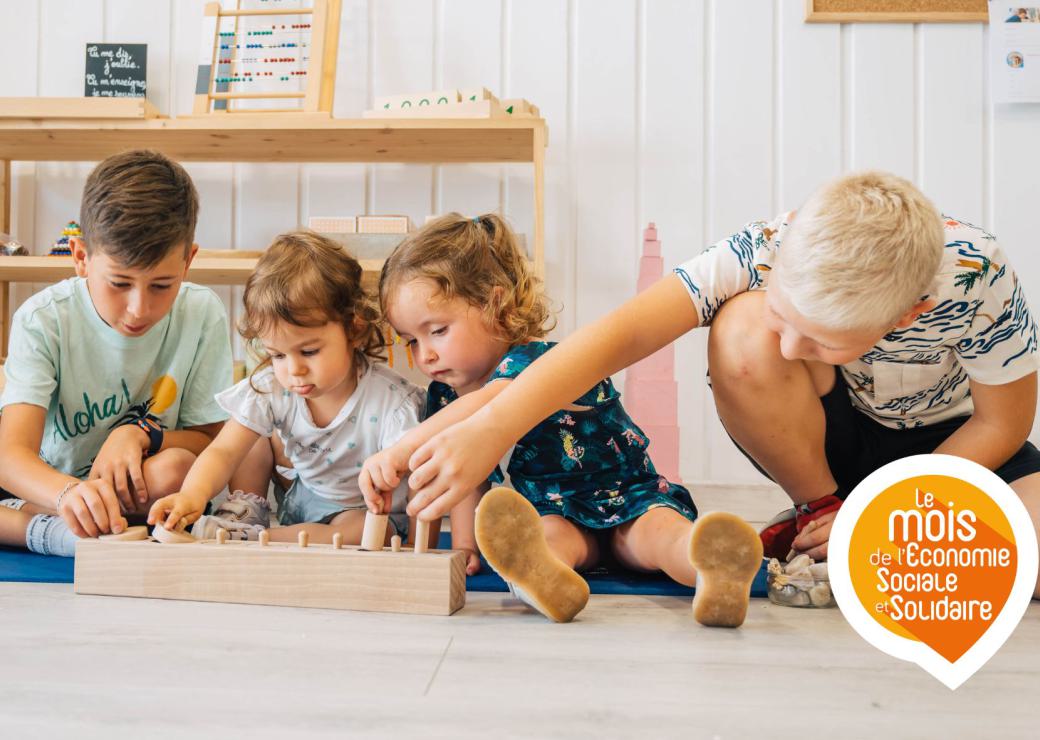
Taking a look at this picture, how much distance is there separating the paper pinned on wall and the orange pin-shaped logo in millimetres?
1485

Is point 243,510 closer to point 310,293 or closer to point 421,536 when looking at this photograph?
point 310,293

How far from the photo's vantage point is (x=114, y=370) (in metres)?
1.27

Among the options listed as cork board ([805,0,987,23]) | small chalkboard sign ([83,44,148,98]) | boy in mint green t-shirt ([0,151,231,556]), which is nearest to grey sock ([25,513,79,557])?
boy in mint green t-shirt ([0,151,231,556])

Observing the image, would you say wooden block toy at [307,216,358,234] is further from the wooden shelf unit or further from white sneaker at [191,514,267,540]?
white sneaker at [191,514,267,540]

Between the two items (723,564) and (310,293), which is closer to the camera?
(723,564)

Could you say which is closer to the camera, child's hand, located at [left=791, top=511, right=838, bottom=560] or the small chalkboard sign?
child's hand, located at [left=791, top=511, right=838, bottom=560]

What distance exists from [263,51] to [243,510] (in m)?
1.12

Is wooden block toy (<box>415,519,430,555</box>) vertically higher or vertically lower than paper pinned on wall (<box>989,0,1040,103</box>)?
lower

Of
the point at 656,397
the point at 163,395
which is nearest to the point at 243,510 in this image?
the point at 163,395

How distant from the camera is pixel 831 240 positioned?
0.78 metres

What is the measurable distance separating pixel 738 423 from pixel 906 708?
1.55ft

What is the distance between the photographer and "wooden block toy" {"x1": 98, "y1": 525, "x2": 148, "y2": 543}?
0.96 metres

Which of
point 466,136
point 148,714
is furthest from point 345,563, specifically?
point 466,136

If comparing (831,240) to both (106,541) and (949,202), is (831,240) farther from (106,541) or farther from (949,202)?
(949,202)
